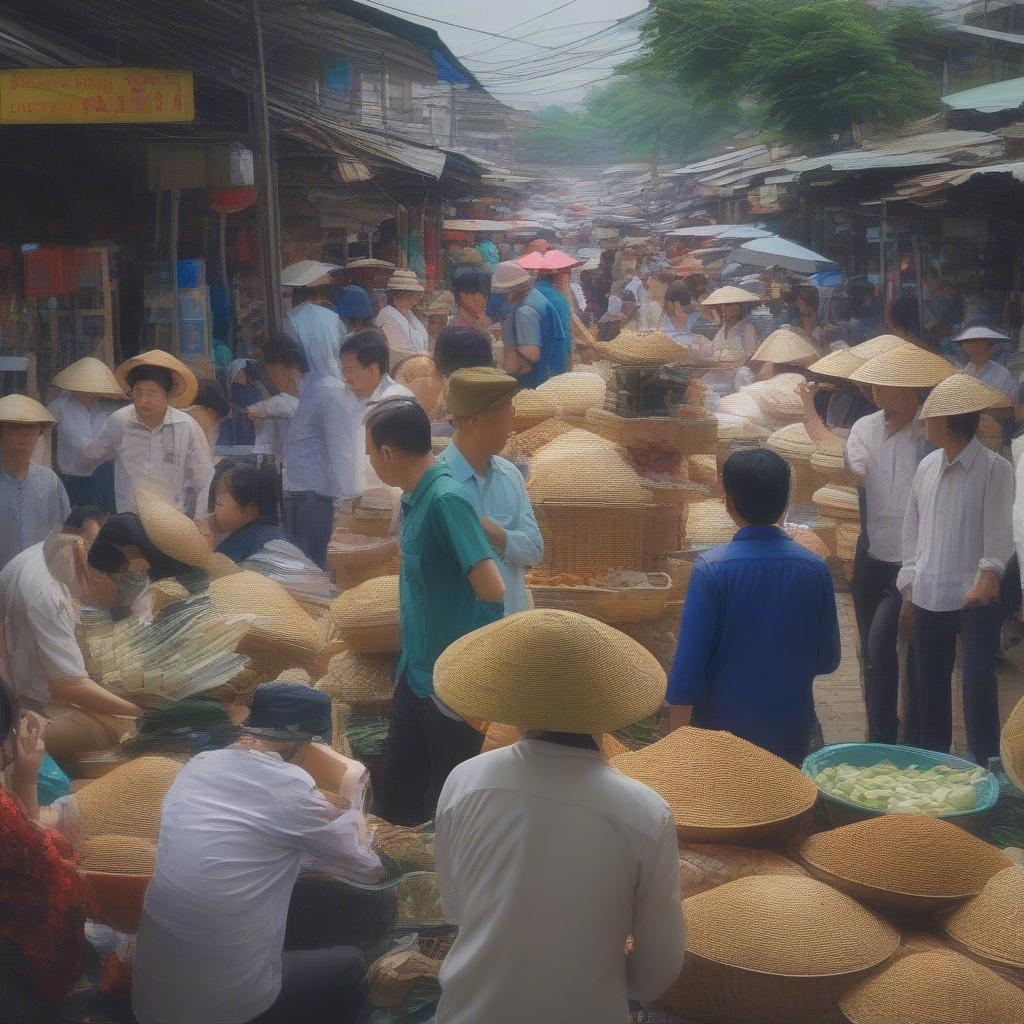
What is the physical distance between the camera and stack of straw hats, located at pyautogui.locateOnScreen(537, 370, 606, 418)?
6.41m

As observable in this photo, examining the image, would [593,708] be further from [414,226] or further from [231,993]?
[414,226]

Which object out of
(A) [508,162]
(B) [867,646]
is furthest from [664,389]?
(A) [508,162]

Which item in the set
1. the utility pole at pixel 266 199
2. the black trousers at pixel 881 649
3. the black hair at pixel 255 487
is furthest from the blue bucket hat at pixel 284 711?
the utility pole at pixel 266 199

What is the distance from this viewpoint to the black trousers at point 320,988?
9.64 ft

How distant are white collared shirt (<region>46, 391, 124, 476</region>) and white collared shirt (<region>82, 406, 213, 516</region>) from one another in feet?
1.36

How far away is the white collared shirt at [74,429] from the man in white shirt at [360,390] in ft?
3.81

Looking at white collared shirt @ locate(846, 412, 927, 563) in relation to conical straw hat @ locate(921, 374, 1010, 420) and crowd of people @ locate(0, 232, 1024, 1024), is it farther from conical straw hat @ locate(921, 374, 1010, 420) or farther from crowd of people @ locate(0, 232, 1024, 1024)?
conical straw hat @ locate(921, 374, 1010, 420)

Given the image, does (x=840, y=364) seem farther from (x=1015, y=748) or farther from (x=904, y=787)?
(x=1015, y=748)

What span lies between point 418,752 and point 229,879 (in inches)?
37.6

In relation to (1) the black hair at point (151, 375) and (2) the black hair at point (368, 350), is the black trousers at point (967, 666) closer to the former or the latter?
(2) the black hair at point (368, 350)

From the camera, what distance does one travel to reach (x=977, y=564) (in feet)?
14.6

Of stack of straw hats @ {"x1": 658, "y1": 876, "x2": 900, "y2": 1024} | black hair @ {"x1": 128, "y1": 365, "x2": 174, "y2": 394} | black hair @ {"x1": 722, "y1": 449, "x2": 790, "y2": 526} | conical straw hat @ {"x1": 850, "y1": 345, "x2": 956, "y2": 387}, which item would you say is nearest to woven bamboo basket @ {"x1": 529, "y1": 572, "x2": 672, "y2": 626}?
conical straw hat @ {"x1": 850, "y1": 345, "x2": 956, "y2": 387}

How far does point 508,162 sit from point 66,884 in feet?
116

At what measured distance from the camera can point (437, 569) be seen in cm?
339
